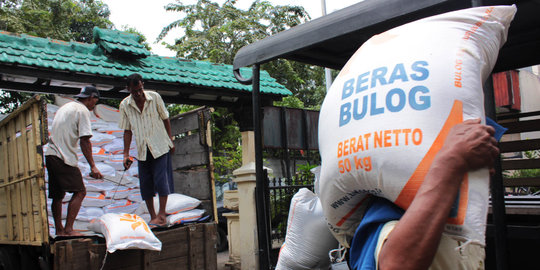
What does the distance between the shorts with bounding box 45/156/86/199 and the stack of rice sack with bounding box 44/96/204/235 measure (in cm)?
95

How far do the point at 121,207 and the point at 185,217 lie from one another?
119 cm

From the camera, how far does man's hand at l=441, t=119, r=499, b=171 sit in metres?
1.11

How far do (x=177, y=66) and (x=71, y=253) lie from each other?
3412mm

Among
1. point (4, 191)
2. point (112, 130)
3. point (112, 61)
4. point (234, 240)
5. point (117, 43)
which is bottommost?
point (234, 240)

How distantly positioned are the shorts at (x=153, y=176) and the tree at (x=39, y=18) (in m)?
9.21

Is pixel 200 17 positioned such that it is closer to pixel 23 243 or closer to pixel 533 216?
pixel 23 243

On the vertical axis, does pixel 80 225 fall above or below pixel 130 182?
below

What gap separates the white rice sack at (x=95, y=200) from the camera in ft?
19.7

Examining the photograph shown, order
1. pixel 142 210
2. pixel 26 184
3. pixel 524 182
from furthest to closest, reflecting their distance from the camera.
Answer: pixel 142 210 → pixel 26 184 → pixel 524 182

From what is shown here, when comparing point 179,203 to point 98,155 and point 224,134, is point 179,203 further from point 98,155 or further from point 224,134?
point 224,134

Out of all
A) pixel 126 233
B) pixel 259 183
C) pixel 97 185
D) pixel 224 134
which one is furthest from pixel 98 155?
pixel 224 134

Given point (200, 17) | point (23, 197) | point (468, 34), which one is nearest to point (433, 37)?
point (468, 34)

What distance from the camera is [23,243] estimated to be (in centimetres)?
485

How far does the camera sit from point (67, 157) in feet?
16.2
